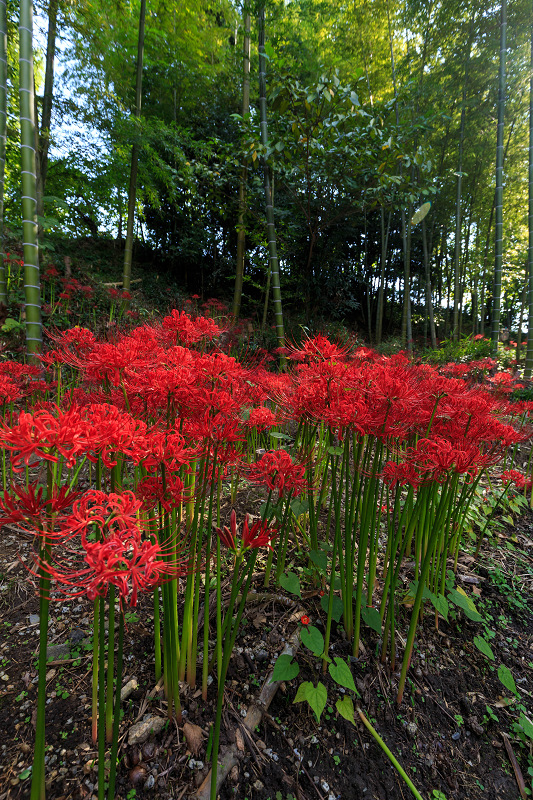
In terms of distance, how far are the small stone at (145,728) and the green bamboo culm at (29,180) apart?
2631 mm

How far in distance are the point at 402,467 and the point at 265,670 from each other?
0.90 meters

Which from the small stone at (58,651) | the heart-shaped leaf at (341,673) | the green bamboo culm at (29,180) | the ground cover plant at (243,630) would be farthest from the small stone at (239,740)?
the green bamboo culm at (29,180)

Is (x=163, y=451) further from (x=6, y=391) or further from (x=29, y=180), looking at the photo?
(x=29, y=180)

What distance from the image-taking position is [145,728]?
40.0 inches

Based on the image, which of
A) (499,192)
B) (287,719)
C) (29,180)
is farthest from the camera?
(499,192)

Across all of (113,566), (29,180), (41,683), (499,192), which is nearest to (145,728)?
(41,683)

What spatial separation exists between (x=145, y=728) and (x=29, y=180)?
3.72 meters

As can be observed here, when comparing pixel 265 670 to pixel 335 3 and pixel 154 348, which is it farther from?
pixel 335 3

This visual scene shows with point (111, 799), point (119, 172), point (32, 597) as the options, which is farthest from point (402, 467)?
point (119, 172)

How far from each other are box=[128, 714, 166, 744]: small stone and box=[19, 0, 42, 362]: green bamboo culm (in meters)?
2.63

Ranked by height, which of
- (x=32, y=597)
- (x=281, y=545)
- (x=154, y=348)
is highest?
(x=154, y=348)

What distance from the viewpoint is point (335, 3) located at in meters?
7.31

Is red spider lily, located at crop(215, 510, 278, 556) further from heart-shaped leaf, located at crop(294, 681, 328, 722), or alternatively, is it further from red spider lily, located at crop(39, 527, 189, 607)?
heart-shaped leaf, located at crop(294, 681, 328, 722)

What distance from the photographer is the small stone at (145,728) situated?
3.27 ft
